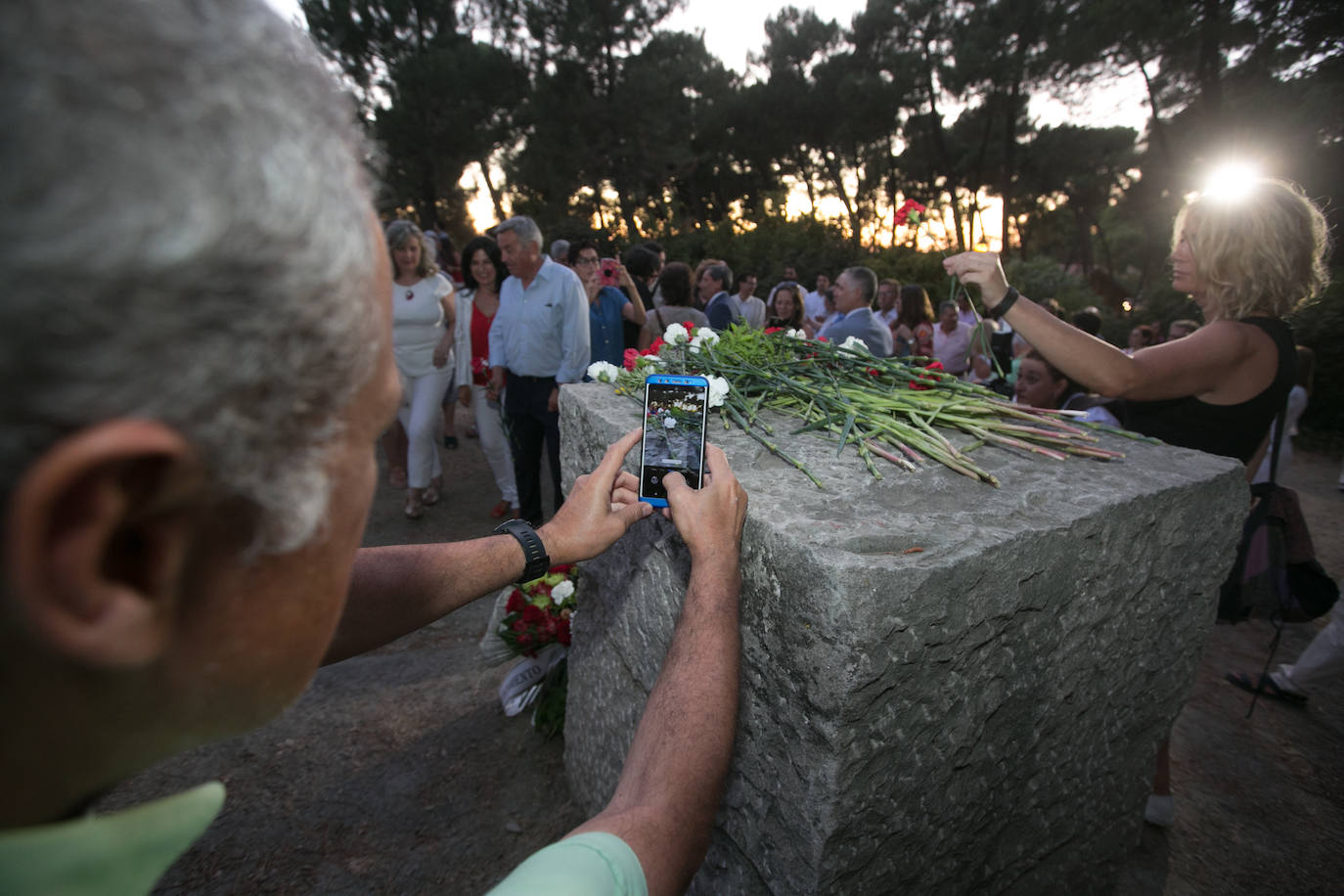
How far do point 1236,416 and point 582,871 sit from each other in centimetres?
245

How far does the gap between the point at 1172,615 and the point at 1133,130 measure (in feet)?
110

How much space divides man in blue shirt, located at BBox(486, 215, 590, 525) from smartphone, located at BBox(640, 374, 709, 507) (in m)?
2.80

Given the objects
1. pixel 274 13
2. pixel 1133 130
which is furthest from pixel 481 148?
pixel 1133 130

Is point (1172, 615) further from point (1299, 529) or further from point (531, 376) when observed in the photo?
point (531, 376)

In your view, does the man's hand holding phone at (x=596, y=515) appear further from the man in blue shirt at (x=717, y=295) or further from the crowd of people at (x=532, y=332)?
the man in blue shirt at (x=717, y=295)

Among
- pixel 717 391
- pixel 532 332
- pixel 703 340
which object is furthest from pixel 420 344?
pixel 717 391

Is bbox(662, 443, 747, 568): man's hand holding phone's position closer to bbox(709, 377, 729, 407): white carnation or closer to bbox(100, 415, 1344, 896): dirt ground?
bbox(709, 377, 729, 407): white carnation

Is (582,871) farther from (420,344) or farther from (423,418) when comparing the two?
(420,344)

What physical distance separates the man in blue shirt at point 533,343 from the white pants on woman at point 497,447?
526mm

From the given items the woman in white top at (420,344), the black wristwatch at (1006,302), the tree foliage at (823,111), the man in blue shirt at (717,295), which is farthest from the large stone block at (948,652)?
the tree foliage at (823,111)

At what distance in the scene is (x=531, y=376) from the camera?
4.67 m

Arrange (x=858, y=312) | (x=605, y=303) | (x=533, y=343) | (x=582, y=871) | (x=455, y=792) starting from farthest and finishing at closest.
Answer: (x=605, y=303) < (x=858, y=312) < (x=533, y=343) < (x=455, y=792) < (x=582, y=871)

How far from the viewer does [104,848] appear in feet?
1.91

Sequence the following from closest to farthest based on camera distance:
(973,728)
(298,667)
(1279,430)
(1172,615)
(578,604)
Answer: (298,667) → (973,728) → (1172,615) → (1279,430) → (578,604)
